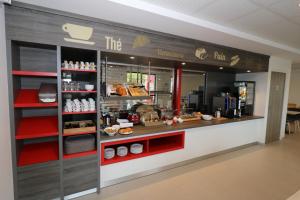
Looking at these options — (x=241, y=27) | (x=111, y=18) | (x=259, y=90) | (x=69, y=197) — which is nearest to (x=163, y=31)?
(x=111, y=18)

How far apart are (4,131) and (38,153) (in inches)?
22.8

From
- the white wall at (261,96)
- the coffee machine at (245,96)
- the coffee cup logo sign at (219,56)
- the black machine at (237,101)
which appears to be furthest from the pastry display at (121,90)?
the white wall at (261,96)

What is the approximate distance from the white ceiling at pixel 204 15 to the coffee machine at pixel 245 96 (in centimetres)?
166

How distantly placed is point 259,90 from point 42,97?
476cm

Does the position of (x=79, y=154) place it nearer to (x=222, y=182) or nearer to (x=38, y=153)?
(x=38, y=153)

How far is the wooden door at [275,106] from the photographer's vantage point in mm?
4312

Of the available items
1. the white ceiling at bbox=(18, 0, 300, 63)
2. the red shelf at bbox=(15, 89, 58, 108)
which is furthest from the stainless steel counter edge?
the white ceiling at bbox=(18, 0, 300, 63)

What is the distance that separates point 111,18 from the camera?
2000 mm

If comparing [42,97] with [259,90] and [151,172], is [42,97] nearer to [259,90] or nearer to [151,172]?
[151,172]

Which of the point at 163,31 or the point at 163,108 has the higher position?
the point at 163,31

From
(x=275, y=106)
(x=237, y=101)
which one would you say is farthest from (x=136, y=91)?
(x=275, y=106)

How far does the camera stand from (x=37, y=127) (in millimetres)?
1979

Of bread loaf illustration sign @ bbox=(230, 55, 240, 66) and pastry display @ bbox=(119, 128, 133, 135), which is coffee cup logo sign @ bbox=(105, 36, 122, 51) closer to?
pastry display @ bbox=(119, 128, 133, 135)

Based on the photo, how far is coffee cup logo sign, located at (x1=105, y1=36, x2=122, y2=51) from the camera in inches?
83.3
